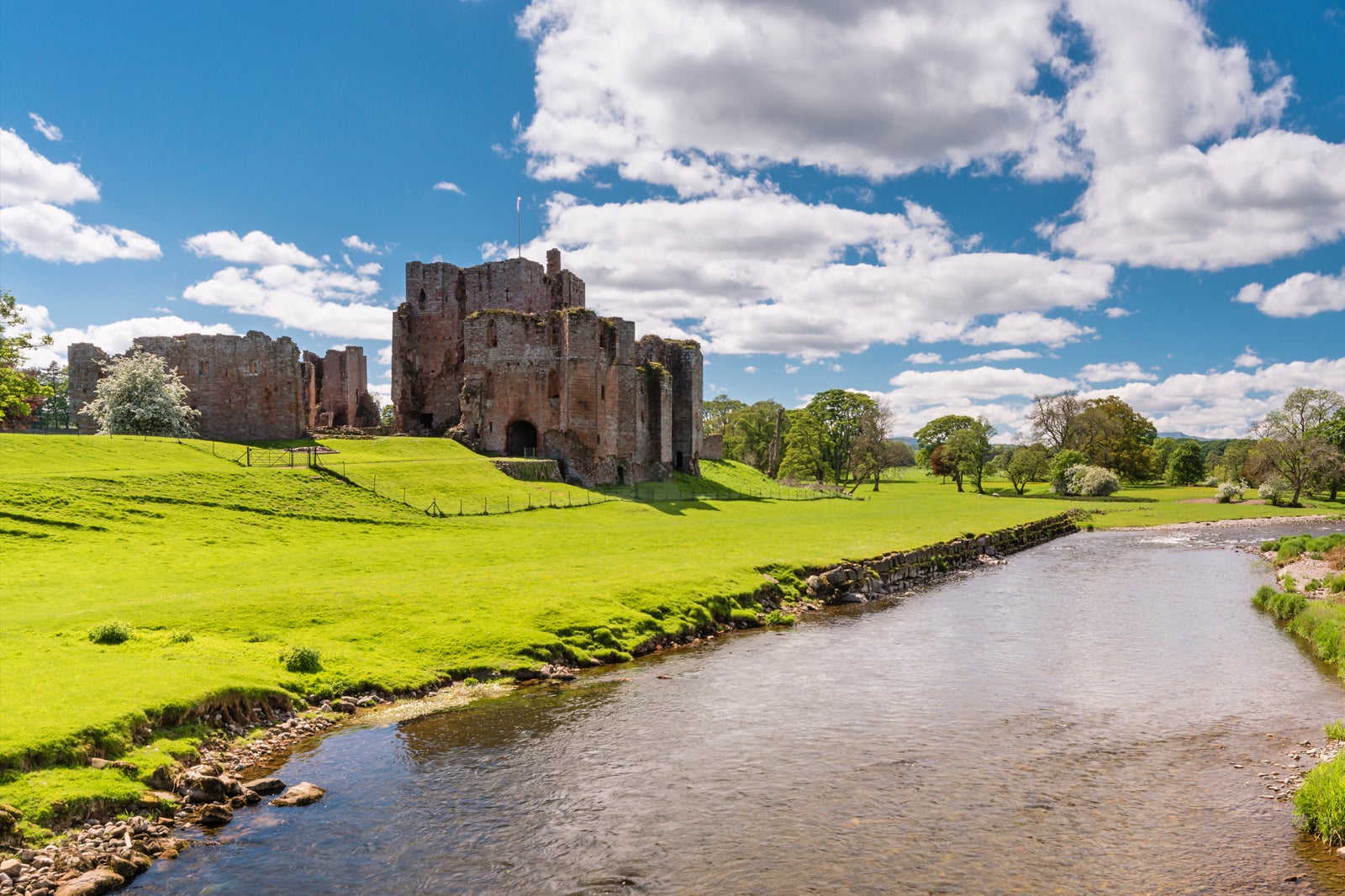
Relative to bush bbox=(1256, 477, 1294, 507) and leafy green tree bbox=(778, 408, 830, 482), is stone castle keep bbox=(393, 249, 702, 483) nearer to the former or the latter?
leafy green tree bbox=(778, 408, 830, 482)

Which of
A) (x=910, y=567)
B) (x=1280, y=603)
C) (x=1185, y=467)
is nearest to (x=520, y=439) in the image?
(x=910, y=567)

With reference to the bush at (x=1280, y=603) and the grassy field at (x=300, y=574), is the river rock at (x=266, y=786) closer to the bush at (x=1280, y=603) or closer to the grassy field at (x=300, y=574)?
the grassy field at (x=300, y=574)

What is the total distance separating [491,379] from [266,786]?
167ft

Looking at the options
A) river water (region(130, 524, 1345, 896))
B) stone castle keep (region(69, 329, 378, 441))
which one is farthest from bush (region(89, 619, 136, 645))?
stone castle keep (region(69, 329, 378, 441))

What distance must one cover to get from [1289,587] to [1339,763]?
21301mm

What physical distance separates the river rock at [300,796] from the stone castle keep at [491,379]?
4653cm

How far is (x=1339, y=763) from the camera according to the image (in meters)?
11.9

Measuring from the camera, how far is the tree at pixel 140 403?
165 feet

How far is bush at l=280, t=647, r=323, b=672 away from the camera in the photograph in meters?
16.7

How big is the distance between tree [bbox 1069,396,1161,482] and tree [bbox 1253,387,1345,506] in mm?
18075

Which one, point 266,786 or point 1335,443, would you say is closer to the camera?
point 266,786

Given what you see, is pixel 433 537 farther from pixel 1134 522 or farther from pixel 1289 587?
pixel 1134 522

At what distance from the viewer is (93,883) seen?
923 cm

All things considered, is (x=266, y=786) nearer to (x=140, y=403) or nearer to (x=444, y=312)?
(x=140, y=403)
